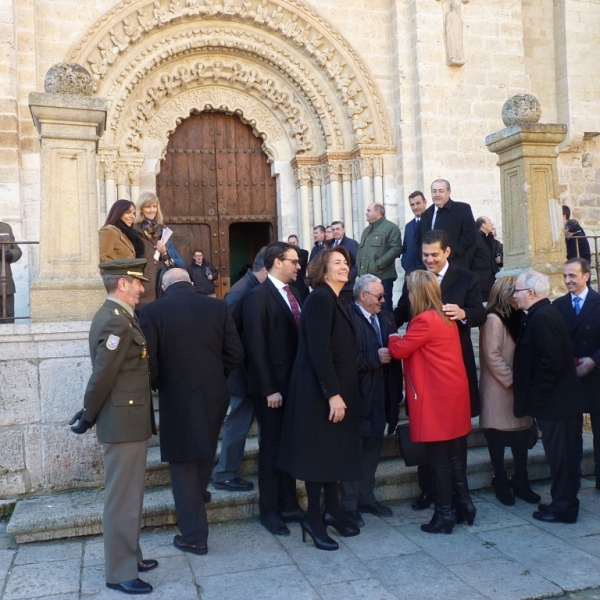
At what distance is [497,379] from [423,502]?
1065 millimetres

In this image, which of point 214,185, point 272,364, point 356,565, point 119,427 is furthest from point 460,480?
point 214,185

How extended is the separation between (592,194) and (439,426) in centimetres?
922

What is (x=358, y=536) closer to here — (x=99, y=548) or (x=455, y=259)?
(x=99, y=548)

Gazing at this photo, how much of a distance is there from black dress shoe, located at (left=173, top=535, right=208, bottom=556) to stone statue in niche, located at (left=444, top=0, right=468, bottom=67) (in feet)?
28.2

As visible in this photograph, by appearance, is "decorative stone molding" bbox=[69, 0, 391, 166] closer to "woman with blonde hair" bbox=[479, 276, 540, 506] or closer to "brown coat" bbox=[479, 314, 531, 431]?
"woman with blonde hair" bbox=[479, 276, 540, 506]

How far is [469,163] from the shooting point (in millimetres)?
10125

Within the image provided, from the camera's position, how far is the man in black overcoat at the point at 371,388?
446 cm

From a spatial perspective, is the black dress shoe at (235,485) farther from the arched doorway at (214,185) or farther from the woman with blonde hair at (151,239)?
the arched doorway at (214,185)

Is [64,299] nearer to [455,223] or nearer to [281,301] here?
[281,301]

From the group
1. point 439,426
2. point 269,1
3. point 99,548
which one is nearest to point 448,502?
point 439,426

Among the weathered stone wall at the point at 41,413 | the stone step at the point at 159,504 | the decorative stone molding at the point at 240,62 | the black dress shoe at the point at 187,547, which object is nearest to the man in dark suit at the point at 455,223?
the stone step at the point at 159,504

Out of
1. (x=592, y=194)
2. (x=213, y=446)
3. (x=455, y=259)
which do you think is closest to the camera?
(x=213, y=446)

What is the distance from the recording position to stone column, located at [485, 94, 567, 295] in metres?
6.54

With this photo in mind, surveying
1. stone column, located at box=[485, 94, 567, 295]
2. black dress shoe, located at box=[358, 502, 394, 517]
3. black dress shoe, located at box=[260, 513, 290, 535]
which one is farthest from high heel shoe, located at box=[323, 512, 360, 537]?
stone column, located at box=[485, 94, 567, 295]
